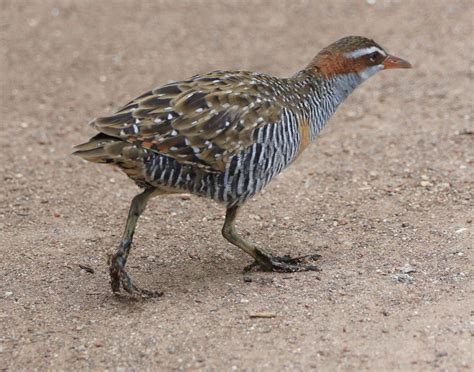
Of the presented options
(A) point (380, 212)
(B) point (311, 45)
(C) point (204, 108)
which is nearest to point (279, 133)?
(C) point (204, 108)

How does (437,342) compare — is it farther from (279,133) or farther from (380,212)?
(380,212)

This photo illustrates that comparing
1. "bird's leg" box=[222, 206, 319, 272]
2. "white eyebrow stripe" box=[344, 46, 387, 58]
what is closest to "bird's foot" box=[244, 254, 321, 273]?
"bird's leg" box=[222, 206, 319, 272]

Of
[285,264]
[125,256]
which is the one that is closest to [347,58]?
[285,264]

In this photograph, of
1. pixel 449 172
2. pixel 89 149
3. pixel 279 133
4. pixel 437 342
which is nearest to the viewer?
pixel 437 342

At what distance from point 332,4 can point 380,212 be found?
6726 millimetres

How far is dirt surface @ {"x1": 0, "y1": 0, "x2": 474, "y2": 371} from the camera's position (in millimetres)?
5793

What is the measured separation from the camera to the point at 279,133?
22.0 ft

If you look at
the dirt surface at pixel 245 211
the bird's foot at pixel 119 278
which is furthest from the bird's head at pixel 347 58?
the bird's foot at pixel 119 278

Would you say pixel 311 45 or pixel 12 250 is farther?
pixel 311 45

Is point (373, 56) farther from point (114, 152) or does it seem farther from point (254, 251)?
point (114, 152)

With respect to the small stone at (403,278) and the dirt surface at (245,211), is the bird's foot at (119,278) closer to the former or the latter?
the dirt surface at (245,211)

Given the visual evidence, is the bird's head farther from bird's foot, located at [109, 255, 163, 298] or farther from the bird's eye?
bird's foot, located at [109, 255, 163, 298]

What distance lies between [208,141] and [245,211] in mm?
2172

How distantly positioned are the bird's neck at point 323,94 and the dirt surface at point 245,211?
46.7 inches
